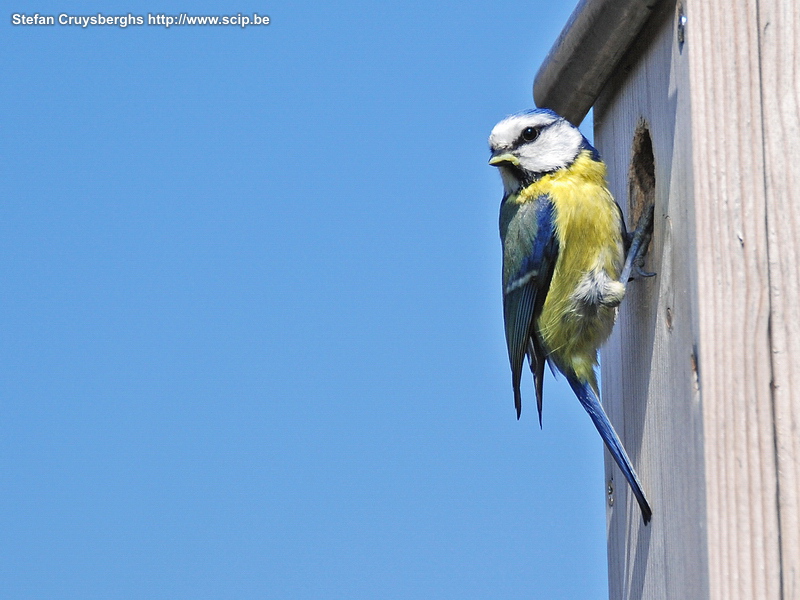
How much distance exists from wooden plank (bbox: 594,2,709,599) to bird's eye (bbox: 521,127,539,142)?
0.67 ft

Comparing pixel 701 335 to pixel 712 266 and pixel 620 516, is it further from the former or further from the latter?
pixel 620 516

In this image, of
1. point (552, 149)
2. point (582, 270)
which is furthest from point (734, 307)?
point (552, 149)

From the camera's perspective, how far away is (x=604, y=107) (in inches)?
103

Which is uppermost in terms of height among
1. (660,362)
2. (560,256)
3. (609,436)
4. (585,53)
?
(585,53)

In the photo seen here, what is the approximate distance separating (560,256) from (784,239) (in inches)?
32.5

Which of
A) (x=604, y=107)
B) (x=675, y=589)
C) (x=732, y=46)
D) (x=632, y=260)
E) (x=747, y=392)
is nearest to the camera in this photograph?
(x=747, y=392)

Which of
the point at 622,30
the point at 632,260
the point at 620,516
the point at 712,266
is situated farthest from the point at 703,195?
the point at 620,516

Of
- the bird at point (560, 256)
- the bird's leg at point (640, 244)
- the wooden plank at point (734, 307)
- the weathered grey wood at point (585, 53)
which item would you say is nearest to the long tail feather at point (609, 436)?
the bird at point (560, 256)

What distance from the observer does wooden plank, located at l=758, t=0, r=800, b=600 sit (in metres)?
1.54

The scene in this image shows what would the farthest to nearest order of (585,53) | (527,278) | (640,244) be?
(527,278), (585,53), (640,244)

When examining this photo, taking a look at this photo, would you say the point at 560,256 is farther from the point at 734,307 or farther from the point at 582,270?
the point at 734,307

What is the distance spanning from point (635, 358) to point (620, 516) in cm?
42

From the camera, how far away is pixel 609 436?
7.14ft

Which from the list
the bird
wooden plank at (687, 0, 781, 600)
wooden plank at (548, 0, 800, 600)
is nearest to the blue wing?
the bird
